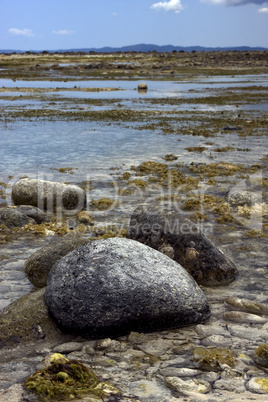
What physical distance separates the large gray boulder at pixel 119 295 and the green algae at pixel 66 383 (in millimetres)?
919

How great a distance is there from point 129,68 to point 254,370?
79.4 metres

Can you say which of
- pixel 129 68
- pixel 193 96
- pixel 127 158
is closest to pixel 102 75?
pixel 129 68

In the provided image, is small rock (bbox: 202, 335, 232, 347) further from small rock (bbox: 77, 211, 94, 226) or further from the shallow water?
small rock (bbox: 77, 211, 94, 226)

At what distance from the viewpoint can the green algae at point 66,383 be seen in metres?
4.59

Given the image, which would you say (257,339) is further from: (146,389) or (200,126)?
(200,126)

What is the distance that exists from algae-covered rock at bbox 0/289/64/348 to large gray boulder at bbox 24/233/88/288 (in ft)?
3.43

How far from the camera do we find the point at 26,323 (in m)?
6.10

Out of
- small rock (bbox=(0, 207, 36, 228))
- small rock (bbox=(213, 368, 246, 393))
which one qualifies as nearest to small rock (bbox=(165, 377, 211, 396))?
small rock (bbox=(213, 368, 246, 393))

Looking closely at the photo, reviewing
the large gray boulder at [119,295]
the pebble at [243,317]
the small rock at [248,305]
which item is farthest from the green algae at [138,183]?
the pebble at [243,317]

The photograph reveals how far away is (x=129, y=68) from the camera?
80375mm

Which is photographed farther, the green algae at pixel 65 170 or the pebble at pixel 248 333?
the green algae at pixel 65 170

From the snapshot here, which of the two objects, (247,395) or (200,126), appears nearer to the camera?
(247,395)

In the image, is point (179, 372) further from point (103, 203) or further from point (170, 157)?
point (170, 157)

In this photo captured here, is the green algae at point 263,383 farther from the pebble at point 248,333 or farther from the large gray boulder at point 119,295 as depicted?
the large gray boulder at point 119,295
